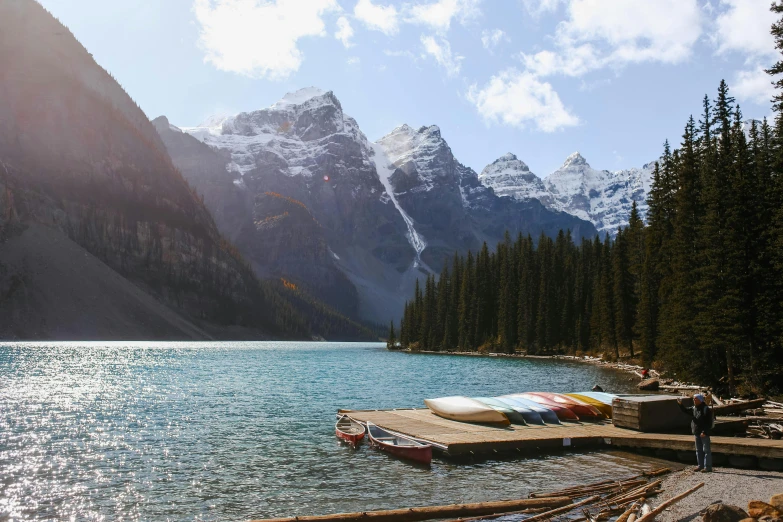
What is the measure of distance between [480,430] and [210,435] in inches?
588

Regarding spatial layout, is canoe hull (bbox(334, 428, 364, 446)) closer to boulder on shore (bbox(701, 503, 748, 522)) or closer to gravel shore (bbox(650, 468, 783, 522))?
gravel shore (bbox(650, 468, 783, 522))

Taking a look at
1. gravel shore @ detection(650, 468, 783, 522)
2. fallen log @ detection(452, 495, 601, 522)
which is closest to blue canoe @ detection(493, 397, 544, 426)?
gravel shore @ detection(650, 468, 783, 522)

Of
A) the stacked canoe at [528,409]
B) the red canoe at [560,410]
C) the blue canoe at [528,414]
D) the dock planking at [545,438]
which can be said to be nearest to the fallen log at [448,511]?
the dock planking at [545,438]

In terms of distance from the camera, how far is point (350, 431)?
31.4 metres

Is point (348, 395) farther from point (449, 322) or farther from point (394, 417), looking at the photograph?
point (449, 322)

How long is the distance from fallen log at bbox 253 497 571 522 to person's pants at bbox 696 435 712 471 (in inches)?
278

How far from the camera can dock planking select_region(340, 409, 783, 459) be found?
945 inches

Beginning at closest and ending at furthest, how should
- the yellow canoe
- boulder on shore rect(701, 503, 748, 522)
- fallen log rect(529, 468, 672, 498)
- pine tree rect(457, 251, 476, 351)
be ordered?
1. boulder on shore rect(701, 503, 748, 522)
2. fallen log rect(529, 468, 672, 498)
3. the yellow canoe
4. pine tree rect(457, 251, 476, 351)

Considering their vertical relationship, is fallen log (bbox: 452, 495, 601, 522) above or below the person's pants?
below

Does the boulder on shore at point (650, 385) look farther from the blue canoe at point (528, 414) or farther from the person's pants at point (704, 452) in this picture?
the person's pants at point (704, 452)

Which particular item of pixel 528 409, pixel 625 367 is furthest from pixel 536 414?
pixel 625 367

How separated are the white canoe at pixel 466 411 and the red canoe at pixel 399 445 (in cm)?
513

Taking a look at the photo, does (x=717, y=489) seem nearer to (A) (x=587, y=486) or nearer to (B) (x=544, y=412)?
(A) (x=587, y=486)

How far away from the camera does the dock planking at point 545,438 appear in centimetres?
2402
